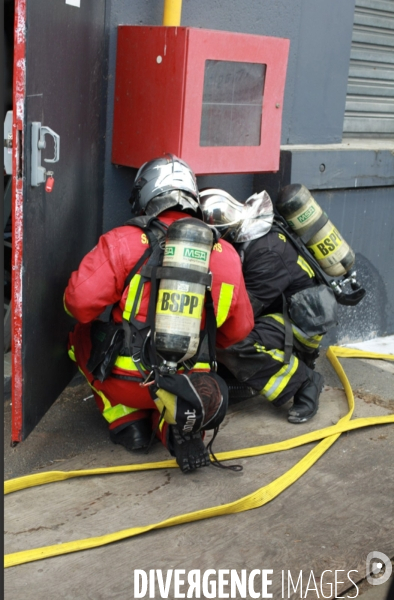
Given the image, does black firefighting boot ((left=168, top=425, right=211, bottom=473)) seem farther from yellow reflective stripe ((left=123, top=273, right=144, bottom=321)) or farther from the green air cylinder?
the green air cylinder

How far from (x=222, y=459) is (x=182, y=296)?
1001mm

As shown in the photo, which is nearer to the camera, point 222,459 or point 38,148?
point 38,148

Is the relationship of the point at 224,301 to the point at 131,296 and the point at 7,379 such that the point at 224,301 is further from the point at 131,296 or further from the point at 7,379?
the point at 7,379

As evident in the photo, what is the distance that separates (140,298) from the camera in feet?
11.0

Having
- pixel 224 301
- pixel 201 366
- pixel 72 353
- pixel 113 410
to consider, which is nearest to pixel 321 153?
pixel 224 301

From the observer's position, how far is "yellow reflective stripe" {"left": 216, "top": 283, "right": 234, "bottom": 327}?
3.45 m

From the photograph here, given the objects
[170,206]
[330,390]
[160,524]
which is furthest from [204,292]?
[330,390]

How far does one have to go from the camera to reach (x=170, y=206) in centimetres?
348

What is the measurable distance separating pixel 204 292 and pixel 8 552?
129cm

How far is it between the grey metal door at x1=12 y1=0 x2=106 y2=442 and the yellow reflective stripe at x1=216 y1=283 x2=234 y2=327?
859 millimetres

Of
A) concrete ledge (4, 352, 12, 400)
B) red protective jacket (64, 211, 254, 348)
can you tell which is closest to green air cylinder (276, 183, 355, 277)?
red protective jacket (64, 211, 254, 348)

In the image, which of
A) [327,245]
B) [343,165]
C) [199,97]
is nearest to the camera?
[199,97]

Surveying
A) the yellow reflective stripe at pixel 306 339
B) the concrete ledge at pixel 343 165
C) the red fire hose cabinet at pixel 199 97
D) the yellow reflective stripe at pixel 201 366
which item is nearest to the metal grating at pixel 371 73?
the concrete ledge at pixel 343 165

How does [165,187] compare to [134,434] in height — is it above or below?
above
